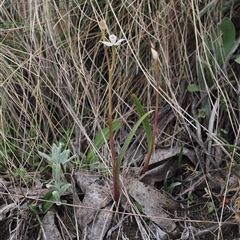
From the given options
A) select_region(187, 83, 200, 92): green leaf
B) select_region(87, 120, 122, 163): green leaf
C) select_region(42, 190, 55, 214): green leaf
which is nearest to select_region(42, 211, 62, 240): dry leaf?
select_region(42, 190, 55, 214): green leaf

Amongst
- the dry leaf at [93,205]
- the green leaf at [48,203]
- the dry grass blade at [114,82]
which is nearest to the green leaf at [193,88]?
the dry grass blade at [114,82]

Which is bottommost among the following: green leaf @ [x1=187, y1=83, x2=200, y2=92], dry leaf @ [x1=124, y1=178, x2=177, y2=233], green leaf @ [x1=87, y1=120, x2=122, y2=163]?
dry leaf @ [x1=124, y1=178, x2=177, y2=233]

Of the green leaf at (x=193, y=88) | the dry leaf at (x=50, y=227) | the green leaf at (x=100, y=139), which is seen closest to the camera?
the dry leaf at (x=50, y=227)

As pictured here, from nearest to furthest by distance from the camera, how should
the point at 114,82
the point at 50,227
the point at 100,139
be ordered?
1. the point at 50,227
2. the point at 100,139
3. the point at 114,82

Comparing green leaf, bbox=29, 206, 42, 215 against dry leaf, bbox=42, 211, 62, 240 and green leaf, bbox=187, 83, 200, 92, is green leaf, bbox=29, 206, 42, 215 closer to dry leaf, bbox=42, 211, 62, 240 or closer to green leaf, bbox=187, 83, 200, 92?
dry leaf, bbox=42, 211, 62, 240

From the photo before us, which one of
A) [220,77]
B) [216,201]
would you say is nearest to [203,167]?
[216,201]

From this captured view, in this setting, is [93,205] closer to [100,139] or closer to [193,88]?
[100,139]

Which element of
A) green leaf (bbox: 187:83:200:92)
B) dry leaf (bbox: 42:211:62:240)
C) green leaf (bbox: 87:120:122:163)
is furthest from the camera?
green leaf (bbox: 187:83:200:92)

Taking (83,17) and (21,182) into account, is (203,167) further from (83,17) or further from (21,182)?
(83,17)

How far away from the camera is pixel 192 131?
4.73ft

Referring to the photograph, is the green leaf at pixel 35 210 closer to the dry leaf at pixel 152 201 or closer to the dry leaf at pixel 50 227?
the dry leaf at pixel 50 227

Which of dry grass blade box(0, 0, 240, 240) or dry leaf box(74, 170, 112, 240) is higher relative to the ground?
dry grass blade box(0, 0, 240, 240)

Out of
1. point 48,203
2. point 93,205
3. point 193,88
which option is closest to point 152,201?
point 93,205

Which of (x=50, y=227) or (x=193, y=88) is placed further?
(x=193, y=88)
